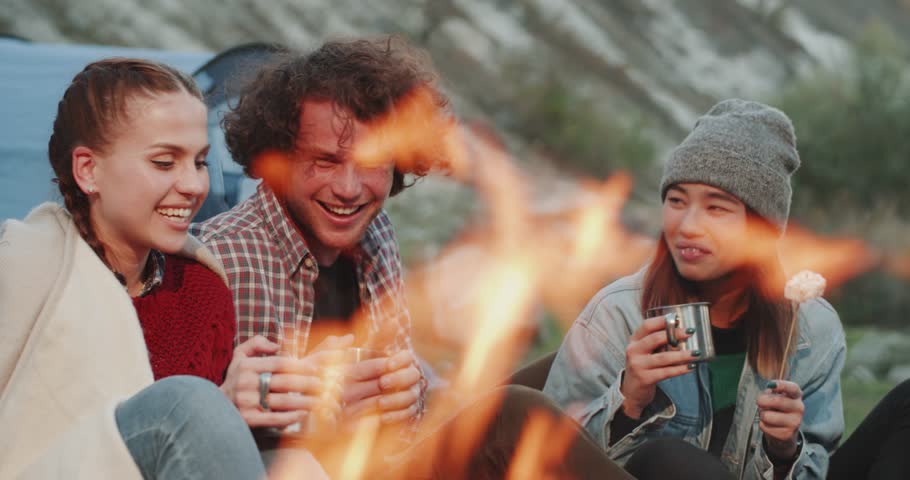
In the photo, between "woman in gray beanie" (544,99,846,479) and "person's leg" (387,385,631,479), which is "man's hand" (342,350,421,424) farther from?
"woman in gray beanie" (544,99,846,479)

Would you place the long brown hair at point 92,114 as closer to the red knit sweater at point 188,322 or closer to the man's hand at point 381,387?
the red knit sweater at point 188,322

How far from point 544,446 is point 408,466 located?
1.28 feet

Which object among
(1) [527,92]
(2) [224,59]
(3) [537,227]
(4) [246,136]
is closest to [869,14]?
(1) [527,92]

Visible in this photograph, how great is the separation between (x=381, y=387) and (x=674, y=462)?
2.42 ft

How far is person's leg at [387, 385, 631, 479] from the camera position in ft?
8.66

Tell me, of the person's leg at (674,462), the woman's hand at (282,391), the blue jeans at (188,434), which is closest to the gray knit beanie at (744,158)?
the person's leg at (674,462)

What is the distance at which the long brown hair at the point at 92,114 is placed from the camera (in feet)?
8.47

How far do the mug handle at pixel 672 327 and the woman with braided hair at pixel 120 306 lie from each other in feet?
3.26

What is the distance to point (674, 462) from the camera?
271cm

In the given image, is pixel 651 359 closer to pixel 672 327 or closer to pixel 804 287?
pixel 672 327

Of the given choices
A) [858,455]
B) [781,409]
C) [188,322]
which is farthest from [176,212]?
[858,455]

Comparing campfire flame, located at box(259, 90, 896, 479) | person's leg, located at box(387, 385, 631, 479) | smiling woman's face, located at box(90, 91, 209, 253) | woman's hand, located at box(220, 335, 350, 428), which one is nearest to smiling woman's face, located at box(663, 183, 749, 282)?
campfire flame, located at box(259, 90, 896, 479)

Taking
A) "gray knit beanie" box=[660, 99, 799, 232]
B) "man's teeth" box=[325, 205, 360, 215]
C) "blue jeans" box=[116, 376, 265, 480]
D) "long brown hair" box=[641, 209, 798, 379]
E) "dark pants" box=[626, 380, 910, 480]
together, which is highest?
"gray knit beanie" box=[660, 99, 799, 232]

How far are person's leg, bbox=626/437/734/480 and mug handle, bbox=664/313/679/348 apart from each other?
27 centimetres
